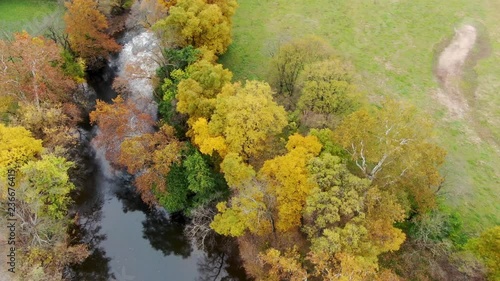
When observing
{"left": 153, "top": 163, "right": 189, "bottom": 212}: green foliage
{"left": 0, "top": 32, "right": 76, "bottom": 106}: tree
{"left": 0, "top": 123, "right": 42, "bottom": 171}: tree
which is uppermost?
{"left": 0, "top": 32, "right": 76, "bottom": 106}: tree

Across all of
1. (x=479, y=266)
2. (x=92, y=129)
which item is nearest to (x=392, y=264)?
(x=479, y=266)

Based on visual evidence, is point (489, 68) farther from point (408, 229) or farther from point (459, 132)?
point (408, 229)

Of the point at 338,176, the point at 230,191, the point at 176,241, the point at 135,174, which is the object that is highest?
the point at 338,176

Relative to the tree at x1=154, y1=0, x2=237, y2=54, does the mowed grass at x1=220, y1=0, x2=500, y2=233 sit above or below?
below

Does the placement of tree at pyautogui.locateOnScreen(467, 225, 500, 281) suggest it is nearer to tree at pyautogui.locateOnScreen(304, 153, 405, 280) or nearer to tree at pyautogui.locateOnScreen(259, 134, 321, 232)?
tree at pyautogui.locateOnScreen(304, 153, 405, 280)

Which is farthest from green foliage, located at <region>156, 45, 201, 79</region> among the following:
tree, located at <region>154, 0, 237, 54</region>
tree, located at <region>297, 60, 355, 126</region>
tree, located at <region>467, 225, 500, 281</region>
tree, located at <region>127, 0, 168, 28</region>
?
tree, located at <region>467, 225, 500, 281</region>

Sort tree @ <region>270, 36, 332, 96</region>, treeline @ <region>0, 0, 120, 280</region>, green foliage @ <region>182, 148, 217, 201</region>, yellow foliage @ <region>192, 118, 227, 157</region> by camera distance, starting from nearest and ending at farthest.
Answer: treeline @ <region>0, 0, 120, 280</region> < yellow foliage @ <region>192, 118, 227, 157</region> < green foliage @ <region>182, 148, 217, 201</region> < tree @ <region>270, 36, 332, 96</region>

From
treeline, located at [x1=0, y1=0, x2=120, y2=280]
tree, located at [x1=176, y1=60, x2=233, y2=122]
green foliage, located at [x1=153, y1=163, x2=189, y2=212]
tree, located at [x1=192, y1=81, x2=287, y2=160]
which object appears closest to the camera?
treeline, located at [x1=0, y1=0, x2=120, y2=280]

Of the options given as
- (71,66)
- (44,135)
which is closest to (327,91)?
(44,135)
